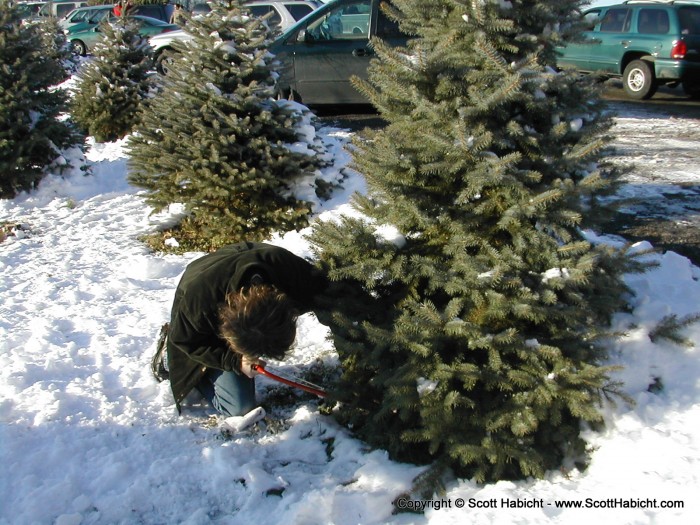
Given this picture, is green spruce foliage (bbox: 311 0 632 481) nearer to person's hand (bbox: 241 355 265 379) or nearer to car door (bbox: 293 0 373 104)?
person's hand (bbox: 241 355 265 379)

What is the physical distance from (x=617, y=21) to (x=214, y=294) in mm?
13735

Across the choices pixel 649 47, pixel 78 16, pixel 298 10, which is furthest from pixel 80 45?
pixel 649 47

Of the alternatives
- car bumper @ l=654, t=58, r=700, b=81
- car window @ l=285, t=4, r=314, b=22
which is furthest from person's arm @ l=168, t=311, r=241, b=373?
car window @ l=285, t=4, r=314, b=22

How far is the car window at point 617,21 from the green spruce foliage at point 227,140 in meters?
10.3

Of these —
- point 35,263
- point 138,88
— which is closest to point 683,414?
point 35,263

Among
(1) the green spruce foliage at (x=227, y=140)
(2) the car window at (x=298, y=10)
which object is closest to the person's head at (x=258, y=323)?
(1) the green spruce foliage at (x=227, y=140)

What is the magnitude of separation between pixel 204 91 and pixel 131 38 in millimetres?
5372

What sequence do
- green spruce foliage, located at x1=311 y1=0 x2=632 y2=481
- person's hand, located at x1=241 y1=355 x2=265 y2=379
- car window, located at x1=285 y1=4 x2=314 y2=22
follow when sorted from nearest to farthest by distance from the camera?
green spruce foliage, located at x1=311 y1=0 x2=632 y2=481 < person's hand, located at x1=241 y1=355 x2=265 y2=379 < car window, located at x1=285 y1=4 x2=314 y2=22

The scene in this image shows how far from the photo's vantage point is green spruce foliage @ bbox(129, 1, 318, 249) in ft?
20.5

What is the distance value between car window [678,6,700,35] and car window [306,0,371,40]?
22.0 feet

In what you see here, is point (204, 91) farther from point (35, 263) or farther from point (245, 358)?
point (245, 358)

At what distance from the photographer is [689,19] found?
13.1 metres

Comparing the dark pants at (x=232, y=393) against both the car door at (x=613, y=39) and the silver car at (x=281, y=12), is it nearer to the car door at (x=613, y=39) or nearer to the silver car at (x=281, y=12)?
the car door at (x=613, y=39)

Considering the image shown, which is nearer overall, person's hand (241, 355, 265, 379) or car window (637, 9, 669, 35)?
person's hand (241, 355, 265, 379)
